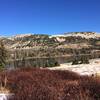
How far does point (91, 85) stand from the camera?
9836mm

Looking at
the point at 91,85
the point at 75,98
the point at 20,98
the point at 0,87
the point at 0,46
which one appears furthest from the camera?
the point at 0,46

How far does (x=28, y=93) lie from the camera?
9.16 metres

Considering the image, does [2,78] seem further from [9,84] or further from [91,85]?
[91,85]

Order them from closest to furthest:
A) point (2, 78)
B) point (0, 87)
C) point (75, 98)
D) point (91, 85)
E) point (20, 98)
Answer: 1. point (75, 98)
2. point (20, 98)
3. point (91, 85)
4. point (0, 87)
5. point (2, 78)

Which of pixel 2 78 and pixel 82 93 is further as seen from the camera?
pixel 2 78

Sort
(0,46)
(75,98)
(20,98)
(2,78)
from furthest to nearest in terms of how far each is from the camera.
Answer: (0,46), (2,78), (20,98), (75,98)

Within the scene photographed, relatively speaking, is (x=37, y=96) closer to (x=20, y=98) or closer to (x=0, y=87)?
(x=20, y=98)

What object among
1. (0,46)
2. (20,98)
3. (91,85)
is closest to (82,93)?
(91,85)

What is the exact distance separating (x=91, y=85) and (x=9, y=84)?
482cm

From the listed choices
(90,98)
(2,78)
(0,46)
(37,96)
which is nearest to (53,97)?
(37,96)

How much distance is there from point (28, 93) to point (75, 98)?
155 cm

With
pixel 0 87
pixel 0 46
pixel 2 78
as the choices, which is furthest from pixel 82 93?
pixel 0 46

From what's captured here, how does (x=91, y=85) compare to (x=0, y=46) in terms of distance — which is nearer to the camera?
(x=91, y=85)

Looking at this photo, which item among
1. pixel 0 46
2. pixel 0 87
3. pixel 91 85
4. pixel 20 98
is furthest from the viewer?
pixel 0 46
